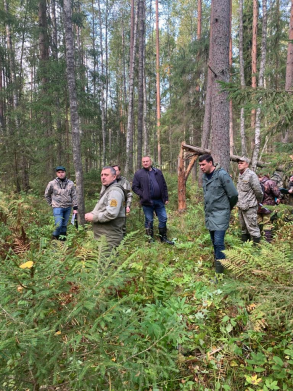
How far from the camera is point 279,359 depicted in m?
2.33

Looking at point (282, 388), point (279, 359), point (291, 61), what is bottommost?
point (282, 388)

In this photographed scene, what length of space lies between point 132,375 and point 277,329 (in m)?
2.30

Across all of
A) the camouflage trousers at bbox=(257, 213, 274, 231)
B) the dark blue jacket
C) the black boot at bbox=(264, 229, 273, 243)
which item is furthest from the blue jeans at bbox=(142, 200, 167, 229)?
the black boot at bbox=(264, 229, 273, 243)

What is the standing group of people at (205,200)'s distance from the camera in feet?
10.8

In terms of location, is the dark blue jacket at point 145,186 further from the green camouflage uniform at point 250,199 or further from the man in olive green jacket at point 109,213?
the man in olive green jacket at point 109,213

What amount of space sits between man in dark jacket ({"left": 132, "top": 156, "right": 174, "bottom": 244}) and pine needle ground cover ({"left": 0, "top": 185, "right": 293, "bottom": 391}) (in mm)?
981

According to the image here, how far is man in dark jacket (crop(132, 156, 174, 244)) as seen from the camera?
5574 mm

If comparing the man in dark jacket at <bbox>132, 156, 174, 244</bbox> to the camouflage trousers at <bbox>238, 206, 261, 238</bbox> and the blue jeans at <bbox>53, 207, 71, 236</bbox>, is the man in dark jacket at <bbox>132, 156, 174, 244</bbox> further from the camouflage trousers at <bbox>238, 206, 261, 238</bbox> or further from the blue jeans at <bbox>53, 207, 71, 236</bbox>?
the blue jeans at <bbox>53, 207, 71, 236</bbox>

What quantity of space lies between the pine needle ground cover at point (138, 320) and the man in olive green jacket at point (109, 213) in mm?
441

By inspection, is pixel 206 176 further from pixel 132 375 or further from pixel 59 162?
pixel 59 162

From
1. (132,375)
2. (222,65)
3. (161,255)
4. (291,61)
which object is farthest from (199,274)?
(291,61)

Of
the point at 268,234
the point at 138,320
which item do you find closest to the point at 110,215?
the point at 138,320

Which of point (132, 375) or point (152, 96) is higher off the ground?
point (152, 96)

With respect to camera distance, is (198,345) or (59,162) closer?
(198,345)
